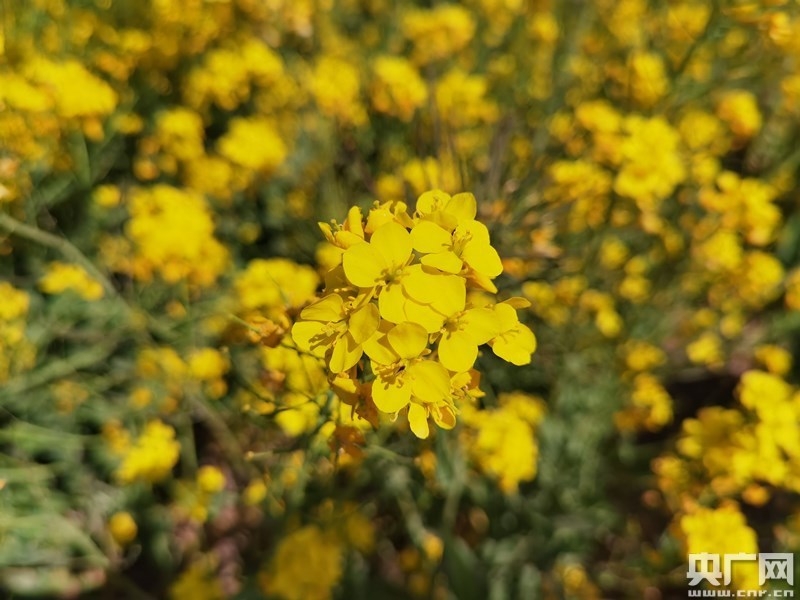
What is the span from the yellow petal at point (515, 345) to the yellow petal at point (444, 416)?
0.13 metres

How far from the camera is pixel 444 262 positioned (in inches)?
34.1

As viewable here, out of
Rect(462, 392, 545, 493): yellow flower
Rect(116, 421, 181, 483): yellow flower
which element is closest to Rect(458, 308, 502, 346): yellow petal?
Rect(462, 392, 545, 493): yellow flower

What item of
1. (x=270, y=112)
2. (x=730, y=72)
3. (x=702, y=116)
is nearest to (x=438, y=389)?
(x=730, y=72)

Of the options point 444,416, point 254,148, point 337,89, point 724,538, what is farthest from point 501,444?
point 337,89

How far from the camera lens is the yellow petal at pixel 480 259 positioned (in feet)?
2.97

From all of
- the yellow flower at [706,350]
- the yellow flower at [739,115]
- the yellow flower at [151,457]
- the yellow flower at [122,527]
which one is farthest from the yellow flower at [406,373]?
the yellow flower at [739,115]

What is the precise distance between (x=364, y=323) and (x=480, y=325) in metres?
0.18

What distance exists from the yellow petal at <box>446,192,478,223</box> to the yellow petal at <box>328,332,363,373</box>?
28 cm

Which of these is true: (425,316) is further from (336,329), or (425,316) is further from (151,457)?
(151,457)

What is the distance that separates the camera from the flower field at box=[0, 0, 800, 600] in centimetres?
169

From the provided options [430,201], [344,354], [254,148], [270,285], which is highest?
[254,148]

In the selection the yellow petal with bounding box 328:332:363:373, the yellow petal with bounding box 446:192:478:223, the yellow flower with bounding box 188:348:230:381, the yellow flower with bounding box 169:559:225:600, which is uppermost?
the yellow flower with bounding box 188:348:230:381

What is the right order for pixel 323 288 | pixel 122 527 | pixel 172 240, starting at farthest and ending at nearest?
pixel 122 527, pixel 172 240, pixel 323 288

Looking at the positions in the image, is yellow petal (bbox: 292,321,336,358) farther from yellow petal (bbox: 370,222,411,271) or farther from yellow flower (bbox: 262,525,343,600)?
yellow flower (bbox: 262,525,343,600)
